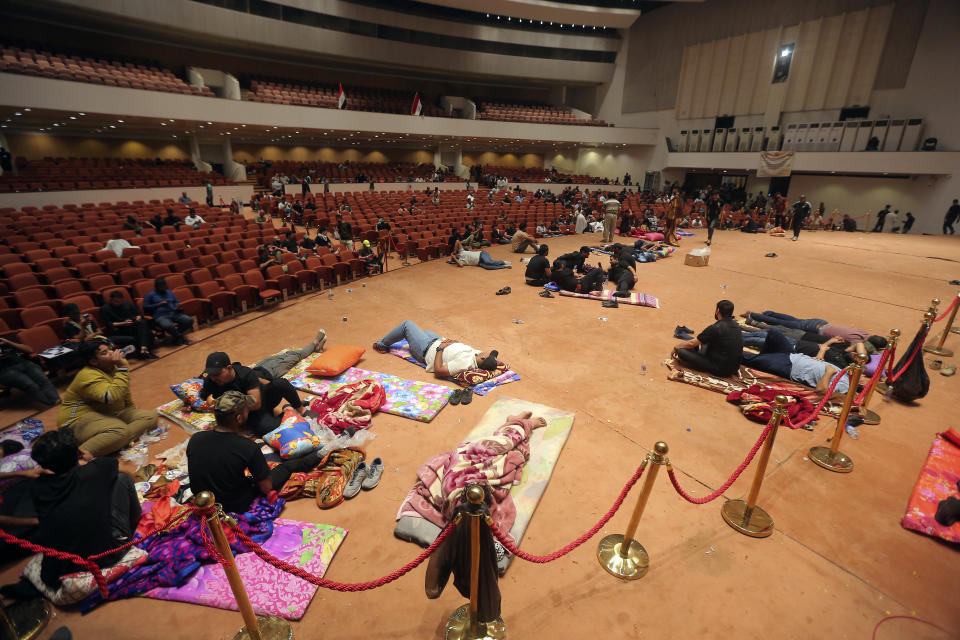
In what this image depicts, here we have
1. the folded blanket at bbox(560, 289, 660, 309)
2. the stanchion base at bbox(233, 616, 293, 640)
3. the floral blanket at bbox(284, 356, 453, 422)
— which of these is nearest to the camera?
the stanchion base at bbox(233, 616, 293, 640)

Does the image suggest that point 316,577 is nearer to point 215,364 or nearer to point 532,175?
point 215,364

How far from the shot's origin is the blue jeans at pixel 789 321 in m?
6.61

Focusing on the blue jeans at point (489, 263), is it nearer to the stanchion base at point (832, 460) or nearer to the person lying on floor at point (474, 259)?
the person lying on floor at point (474, 259)

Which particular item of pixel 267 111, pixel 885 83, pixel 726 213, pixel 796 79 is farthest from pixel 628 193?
pixel 267 111

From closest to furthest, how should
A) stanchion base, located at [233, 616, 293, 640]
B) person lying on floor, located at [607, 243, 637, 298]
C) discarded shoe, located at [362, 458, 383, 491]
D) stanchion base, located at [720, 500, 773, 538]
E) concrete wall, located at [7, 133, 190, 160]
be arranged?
stanchion base, located at [233, 616, 293, 640], stanchion base, located at [720, 500, 773, 538], discarded shoe, located at [362, 458, 383, 491], person lying on floor, located at [607, 243, 637, 298], concrete wall, located at [7, 133, 190, 160]

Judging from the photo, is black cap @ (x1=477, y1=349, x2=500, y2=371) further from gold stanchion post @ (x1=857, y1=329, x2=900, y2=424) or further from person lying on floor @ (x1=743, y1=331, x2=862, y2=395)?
gold stanchion post @ (x1=857, y1=329, x2=900, y2=424)

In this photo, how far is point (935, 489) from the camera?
3502 millimetres

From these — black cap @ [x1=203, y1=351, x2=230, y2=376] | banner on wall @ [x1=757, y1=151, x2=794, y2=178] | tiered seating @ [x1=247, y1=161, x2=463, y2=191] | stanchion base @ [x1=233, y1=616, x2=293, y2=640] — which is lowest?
stanchion base @ [x1=233, y1=616, x2=293, y2=640]

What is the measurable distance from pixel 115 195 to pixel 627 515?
764 inches

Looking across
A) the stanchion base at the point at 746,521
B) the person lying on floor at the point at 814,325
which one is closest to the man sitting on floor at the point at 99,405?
the stanchion base at the point at 746,521

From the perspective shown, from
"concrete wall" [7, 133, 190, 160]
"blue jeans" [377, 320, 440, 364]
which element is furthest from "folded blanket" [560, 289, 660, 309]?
"concrete wall" [7, 133, 190, 160]

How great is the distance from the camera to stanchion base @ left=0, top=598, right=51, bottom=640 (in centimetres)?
239

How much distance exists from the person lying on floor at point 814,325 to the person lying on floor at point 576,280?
2.73m

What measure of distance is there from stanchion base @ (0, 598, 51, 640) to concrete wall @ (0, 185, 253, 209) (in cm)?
1623
